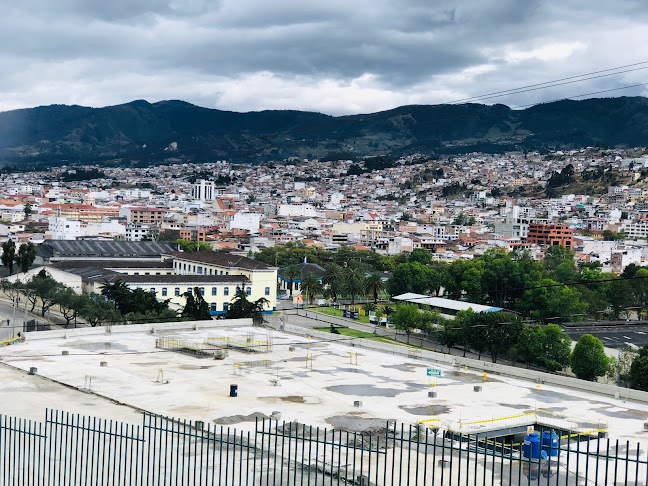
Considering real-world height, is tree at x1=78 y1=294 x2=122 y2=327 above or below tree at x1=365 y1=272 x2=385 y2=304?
above

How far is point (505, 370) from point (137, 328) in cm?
1441

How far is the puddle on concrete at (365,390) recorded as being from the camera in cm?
2253

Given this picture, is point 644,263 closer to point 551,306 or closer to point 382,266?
point 382,266

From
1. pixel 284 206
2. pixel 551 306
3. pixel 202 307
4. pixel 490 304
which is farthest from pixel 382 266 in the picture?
pixel 284 206

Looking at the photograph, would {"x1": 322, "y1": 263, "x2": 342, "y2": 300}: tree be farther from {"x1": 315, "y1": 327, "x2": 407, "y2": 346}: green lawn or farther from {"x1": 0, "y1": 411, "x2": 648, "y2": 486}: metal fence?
{"x1": 0, "y1": 411, "x2": 648, "y2": 486}: metal fence

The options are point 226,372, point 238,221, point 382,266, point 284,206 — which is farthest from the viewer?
point 284,206

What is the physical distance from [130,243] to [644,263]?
50500mm

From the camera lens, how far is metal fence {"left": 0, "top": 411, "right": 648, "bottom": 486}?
1014 centimetres

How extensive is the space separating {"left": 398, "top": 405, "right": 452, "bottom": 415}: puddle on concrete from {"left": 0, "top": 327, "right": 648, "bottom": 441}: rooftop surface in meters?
0.03

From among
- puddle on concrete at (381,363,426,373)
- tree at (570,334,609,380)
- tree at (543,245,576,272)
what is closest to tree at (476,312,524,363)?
tree at (570,334,609,380)

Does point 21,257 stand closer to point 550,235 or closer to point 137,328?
point 137,328

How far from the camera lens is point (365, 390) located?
75.6 ft

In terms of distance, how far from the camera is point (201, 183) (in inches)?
7677

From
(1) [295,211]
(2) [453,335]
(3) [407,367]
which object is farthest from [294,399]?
(1) [295,211]
